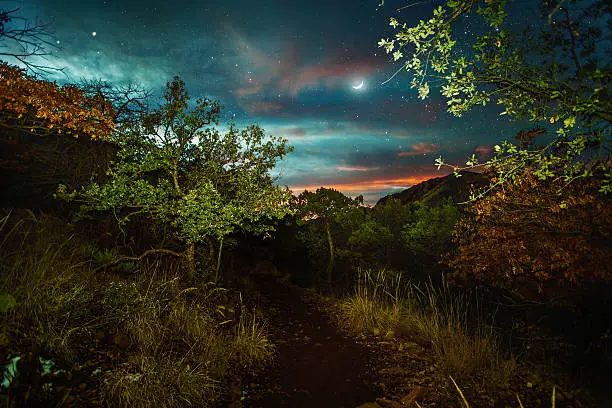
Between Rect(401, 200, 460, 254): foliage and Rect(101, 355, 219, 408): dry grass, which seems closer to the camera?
Rect(101, 355, 219, 408): dry grass

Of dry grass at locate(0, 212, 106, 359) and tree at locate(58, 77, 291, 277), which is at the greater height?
tree at locate(58, 77, 291, 277)

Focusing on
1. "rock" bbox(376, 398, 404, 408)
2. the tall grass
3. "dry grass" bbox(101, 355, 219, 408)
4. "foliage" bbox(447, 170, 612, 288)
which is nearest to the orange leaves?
"dry grass" bbox(101, 355, 219, 408)

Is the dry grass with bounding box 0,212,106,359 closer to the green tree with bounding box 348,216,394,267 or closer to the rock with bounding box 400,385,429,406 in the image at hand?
the rock with bounding box 400,385,429,406

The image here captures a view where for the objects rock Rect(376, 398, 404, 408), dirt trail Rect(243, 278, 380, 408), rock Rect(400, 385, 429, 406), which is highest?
rock Rect(400, 385, 429, 406)

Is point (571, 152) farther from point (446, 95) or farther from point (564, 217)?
point (564, 217)

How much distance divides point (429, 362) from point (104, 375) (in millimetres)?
5032

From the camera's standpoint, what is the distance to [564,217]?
7770 mm

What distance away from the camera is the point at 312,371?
553cm

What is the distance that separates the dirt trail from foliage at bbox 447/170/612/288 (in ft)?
14.4

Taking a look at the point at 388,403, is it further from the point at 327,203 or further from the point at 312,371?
the point at 327,203

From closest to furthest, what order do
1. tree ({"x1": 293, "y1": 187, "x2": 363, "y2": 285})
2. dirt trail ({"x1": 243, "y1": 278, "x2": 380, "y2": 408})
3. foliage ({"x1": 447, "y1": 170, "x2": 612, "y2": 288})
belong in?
dirt trail ({"x1": 243, "y1": 278, "x2": 380, "y2": 408})
foliage ({"x1": 447, "y1": 170, "x2": 612, "y2": 288})
tree ({"x1": 293, "y1": 187, "x2": 363, "y2": 285})

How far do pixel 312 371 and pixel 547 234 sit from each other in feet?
22.1

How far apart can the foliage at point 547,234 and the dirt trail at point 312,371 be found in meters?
4.40

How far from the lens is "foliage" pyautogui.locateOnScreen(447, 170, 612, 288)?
711cm
